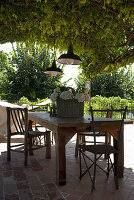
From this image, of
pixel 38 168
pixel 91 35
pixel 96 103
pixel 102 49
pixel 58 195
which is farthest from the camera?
pixel 96 103

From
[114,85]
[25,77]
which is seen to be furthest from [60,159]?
[114,85]

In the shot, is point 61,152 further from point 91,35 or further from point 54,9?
point 91,35

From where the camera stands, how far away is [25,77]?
16266 mm

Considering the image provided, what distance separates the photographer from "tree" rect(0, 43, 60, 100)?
1633cm

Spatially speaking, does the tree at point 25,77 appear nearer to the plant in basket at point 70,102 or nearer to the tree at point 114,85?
the tree at point 114,85

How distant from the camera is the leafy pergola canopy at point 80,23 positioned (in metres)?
2.76

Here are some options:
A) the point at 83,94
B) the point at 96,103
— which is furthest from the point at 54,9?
the point at 96,103

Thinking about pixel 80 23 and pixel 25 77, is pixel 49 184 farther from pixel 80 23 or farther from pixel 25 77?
pixel 25 77

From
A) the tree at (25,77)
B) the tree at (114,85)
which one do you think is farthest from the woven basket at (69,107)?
the tree at (114,85)

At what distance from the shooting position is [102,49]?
4496mm

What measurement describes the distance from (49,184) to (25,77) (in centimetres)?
1461

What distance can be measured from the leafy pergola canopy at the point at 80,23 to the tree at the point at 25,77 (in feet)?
37.7

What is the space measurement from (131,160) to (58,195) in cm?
181

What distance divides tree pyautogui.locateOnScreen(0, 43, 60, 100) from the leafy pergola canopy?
11495 millimetres
